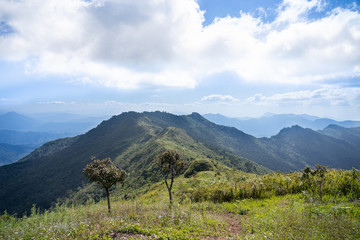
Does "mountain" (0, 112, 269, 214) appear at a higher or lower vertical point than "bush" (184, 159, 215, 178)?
lower

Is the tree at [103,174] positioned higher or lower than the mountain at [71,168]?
higher

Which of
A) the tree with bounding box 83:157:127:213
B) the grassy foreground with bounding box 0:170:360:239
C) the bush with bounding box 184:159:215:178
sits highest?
the tree with bounding box 83:157:127:213

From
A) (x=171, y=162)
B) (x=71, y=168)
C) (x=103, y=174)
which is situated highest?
(x=171, y=162)

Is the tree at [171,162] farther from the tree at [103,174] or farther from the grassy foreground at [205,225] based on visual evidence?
the grassy foreground at [205,225]

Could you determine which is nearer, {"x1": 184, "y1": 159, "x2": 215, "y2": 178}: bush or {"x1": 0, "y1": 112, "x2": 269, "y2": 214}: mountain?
{"x1": 184, "y1": 159, "x2": 215, "y2": 178}: bush

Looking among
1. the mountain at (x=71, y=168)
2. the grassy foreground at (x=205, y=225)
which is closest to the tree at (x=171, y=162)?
the grassy foreground at (x=205, y=225)

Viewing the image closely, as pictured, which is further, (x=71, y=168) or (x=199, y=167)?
(x=71, y=168)

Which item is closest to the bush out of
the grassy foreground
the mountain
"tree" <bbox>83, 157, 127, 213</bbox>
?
"tree" <bbox>83, 157, 127, 213</bbox>

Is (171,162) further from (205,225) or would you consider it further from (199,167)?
(199,167)

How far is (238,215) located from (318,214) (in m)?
4.21

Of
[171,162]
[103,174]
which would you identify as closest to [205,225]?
[171,162]

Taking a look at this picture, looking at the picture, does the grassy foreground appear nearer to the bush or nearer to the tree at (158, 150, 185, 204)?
the tree at (158, 150, 185, 204)

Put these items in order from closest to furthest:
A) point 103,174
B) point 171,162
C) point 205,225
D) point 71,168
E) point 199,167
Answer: point 205,225 → point 103,174 → point 171,162 → point 199,167 → point 71,168

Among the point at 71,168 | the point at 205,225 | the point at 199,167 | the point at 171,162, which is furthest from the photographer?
the point at 71,168
